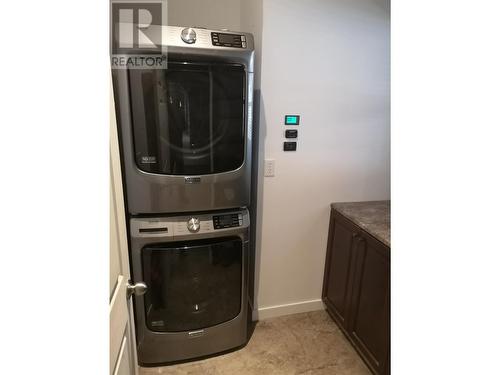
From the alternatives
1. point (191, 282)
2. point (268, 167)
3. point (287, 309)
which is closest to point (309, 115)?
point (268, 167)

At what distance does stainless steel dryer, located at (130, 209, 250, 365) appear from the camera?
62.6 inches

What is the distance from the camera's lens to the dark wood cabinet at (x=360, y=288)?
158 cm

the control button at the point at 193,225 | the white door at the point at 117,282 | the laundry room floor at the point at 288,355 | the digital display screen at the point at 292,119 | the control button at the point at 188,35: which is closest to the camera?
the white door at the point at 117,282

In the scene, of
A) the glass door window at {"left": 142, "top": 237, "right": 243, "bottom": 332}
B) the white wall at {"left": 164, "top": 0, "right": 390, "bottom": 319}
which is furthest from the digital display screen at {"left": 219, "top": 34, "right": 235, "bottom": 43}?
the glass door window at {"left": 142, "top": 237, "right": 243, "bottom": 332}

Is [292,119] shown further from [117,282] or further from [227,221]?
[117,282]

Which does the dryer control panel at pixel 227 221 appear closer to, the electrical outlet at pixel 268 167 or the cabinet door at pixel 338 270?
the electrical outlet at pixel 268 167

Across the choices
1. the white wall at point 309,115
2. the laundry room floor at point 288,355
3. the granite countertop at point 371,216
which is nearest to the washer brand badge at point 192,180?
the white wall at point 309,115

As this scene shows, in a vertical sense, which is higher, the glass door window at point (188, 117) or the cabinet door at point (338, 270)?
the glass door window at point (188, 117)

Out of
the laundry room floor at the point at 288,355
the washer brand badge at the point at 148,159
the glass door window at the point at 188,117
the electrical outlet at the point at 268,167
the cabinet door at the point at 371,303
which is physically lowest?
the laundry room floor at the point at 288,355

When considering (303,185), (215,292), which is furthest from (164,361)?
(303,185)
